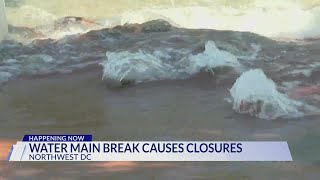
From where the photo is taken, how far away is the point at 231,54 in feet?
6.24

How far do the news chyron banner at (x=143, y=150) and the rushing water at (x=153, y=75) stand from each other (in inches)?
1.1

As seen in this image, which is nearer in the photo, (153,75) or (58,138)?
(58,138)

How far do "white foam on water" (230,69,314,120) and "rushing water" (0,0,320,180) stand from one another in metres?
0.03

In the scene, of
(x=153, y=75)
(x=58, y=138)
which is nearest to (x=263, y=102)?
(x=153, y=75)

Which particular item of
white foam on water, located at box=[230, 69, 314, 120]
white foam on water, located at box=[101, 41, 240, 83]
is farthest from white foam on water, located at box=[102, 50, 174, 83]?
white foam on water, located at box=[230, 69, 314, 120]

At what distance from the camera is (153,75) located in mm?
1847

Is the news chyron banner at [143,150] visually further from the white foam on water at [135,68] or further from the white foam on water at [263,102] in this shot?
the white foam on water at [135,68]

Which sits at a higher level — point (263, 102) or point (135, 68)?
point (135, 68)

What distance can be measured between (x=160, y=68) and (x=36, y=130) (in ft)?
1.64

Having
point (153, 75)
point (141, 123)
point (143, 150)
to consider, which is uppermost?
point (153, 75)

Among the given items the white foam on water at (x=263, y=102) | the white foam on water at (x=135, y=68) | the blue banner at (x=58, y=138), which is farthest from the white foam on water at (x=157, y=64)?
the blue banner at (x=58, y=138)

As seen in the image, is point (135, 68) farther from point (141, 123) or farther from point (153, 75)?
point (141, 123)

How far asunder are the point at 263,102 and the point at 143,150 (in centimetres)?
44

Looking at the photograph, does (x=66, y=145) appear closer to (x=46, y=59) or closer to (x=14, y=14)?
(x=46, y=59)
